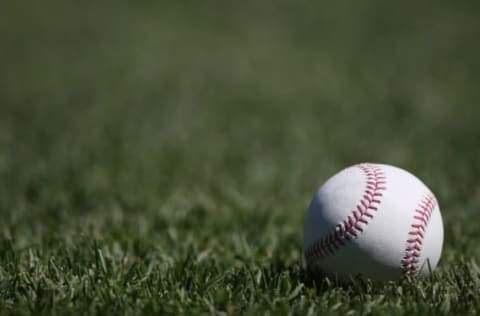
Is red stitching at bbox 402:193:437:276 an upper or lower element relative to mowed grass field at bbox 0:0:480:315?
upper

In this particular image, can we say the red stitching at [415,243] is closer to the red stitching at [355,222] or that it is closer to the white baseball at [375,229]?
the white baseball at [375,229]

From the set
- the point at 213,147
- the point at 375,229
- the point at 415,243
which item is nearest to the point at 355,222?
the point at 375,229

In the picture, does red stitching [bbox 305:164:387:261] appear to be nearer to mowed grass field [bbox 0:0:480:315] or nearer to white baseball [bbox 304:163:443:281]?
white baseball [bbox 304:163:443:281]

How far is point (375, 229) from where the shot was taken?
2588 mm

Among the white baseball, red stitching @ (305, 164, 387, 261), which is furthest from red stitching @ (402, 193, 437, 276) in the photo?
red stitching @ (305, 164, 387, 261)

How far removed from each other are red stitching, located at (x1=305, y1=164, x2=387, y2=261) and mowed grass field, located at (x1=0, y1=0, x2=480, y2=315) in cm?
19

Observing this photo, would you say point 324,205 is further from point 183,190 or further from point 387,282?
point 183,190

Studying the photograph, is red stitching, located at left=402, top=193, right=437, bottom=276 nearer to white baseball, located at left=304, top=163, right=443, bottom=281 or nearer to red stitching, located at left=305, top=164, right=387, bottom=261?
white baseball, located at left=304, top=163, right=443, bottom=281

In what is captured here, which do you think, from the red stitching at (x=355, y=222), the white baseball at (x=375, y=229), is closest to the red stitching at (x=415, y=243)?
the white baseball at (x=375, y=229)

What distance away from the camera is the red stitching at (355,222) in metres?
2.61

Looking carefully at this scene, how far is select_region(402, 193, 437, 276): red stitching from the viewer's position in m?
2.61

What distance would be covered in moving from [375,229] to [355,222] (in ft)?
0.31

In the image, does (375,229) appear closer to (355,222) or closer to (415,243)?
(355,222)

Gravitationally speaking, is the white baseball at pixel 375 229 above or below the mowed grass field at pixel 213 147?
above
